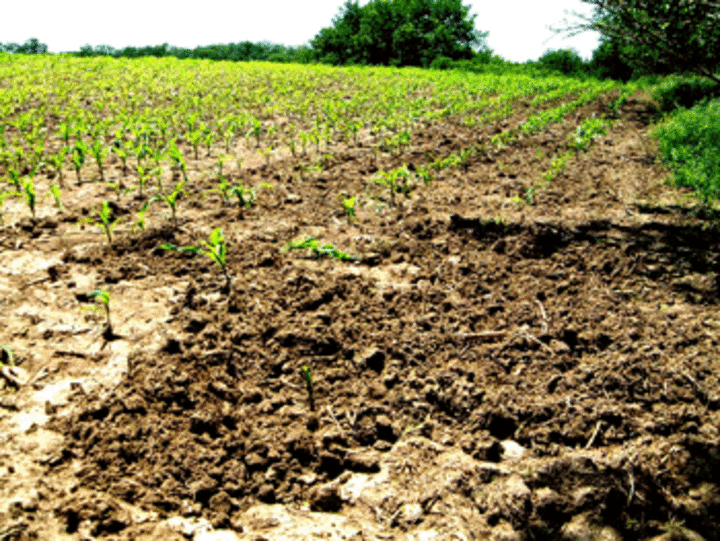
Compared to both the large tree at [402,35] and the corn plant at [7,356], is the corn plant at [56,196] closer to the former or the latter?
the corn plant at [7,356]

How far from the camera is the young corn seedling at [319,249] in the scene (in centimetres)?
357

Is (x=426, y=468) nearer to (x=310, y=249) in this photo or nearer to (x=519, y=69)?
(x=310, y=249)

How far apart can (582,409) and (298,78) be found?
15655 mm

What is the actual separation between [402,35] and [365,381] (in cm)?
3934

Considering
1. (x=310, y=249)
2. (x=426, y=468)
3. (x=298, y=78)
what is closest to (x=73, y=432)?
(x=426, y=468)

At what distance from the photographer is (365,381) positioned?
2.36m

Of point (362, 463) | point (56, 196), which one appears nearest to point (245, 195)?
point (56, 196)

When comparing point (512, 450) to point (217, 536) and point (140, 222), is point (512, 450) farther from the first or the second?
point (140, 222)

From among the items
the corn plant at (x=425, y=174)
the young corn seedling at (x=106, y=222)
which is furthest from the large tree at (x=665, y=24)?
the young corn seedling at (x=106, y=222)

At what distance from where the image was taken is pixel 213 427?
201 centimetres

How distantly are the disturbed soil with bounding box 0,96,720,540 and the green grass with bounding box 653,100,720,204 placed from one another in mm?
1764

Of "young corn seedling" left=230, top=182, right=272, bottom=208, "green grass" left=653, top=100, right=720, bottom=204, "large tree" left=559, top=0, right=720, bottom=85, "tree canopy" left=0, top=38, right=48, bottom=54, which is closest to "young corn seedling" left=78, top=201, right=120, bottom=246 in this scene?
"young corn seedling" left=230, top=182, right=272, bottom=208

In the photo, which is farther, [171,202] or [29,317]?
[171,202]

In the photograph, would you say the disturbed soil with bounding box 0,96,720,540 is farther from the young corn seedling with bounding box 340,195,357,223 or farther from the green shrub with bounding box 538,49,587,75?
the green shrub with bounding box 538,49,587,75
